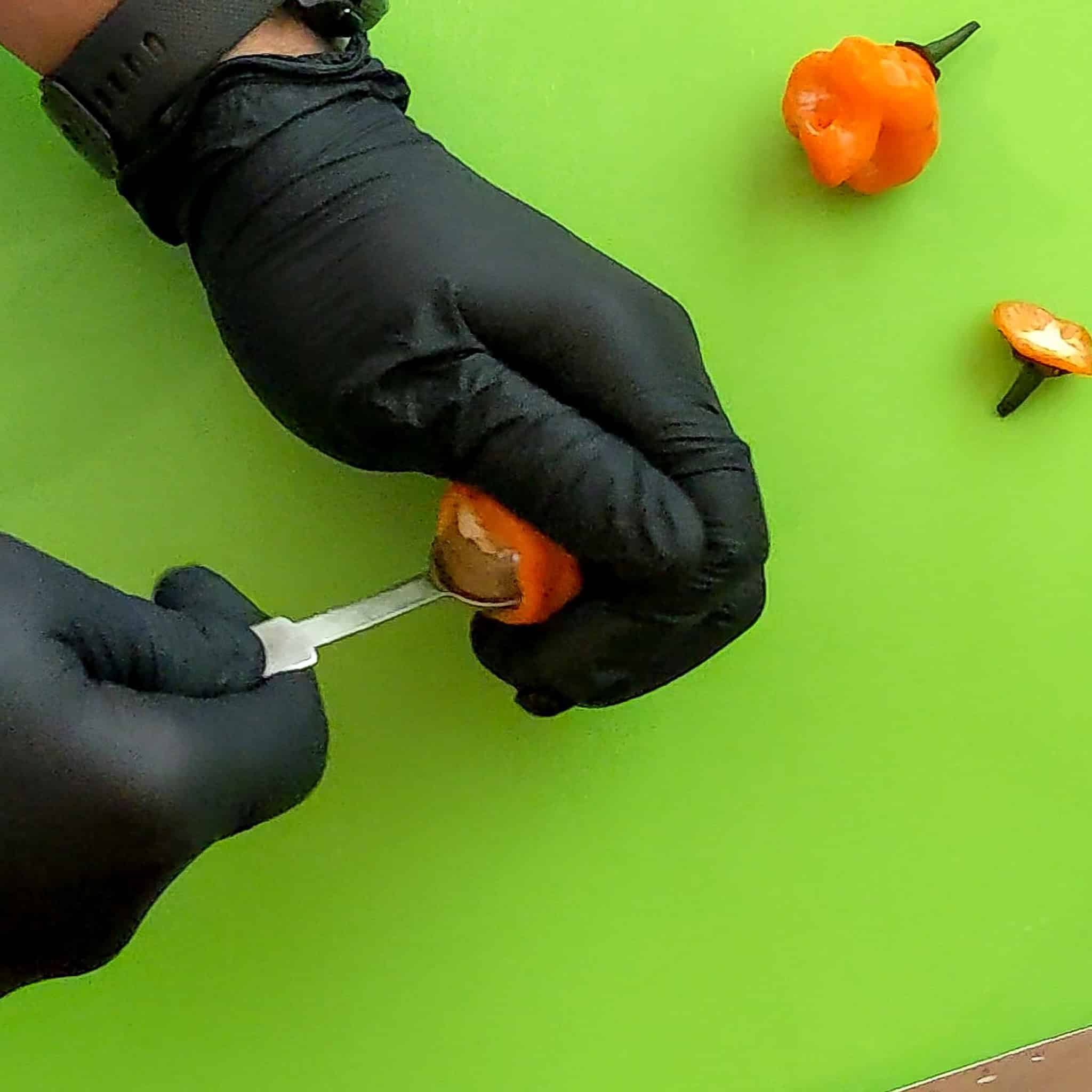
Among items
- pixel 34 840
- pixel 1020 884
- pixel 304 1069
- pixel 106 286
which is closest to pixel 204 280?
pixel 106 286

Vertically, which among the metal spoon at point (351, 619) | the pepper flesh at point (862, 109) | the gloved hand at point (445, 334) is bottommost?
the metal spoon at point (351, 619)

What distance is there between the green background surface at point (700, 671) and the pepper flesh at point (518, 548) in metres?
0.08

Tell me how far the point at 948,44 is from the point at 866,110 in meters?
0.07

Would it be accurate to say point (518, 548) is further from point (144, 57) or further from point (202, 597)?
point (144, 57)

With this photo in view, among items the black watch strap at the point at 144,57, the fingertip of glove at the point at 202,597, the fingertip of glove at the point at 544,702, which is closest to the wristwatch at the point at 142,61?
the black watch strap at the point at 144,57

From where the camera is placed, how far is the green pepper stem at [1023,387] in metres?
0.61

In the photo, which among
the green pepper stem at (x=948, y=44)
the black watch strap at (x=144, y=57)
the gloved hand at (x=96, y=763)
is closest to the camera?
the gloved hand at (x=96, y=763)

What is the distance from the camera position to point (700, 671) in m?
0.63

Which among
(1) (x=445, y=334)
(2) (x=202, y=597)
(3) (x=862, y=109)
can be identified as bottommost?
(2) (x=202, y=597)

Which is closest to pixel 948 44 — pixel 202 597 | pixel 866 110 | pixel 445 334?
pixel 866 110

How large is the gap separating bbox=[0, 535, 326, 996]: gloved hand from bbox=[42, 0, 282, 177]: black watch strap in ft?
0.61

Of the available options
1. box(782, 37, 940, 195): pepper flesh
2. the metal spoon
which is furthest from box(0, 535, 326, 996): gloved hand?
box(782, 37, 940, 195): pepper flesh

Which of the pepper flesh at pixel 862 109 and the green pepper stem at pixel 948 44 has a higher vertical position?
the green pepper stem at pixel 948 44

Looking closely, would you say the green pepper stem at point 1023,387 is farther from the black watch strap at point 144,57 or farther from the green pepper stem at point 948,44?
the black watch strap at point 144,57
